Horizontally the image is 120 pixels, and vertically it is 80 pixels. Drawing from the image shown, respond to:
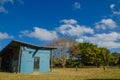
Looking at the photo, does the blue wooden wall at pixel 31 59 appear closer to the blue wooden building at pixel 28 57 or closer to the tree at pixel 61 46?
the blue wooden building at pixel 28 57

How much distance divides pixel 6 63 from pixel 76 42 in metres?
30.7

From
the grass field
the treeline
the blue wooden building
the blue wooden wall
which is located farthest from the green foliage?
the grass field

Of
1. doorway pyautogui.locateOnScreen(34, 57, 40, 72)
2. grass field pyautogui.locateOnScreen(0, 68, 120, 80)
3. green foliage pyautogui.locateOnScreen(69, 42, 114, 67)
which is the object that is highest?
green foliage pyautogui.locateOnScreen(69, 42, 114, 67)

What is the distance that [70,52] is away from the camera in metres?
65.6

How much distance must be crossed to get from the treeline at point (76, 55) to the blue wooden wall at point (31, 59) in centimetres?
2891

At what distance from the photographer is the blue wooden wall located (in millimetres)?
30812

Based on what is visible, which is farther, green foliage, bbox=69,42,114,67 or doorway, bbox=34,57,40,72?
green foliage, bbox=69,42,114,67

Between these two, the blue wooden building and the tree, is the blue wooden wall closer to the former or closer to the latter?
the blue wooden building

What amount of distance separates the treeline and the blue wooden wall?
94.8 feet

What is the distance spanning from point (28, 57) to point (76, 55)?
40857 mm

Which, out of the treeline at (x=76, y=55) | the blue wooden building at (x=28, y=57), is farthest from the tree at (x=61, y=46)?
the blue wooden building at (x=28, y=57)

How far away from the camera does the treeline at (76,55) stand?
63.1m

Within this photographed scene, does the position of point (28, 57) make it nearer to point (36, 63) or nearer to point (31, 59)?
point (31, 59)

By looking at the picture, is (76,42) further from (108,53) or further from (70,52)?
(108,53)
